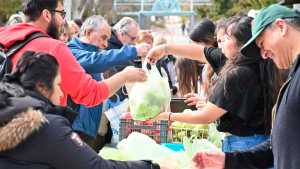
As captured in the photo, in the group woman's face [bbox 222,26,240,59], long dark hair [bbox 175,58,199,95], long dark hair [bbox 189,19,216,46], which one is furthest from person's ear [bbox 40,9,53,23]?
long dark hair [bbox 175,58,199,95]

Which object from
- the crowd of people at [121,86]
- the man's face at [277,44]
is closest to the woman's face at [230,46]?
the crowd of people at [121,86]

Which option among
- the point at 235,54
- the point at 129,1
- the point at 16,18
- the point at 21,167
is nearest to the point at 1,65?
the point at 21,167

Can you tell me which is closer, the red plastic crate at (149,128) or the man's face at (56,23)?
the man's face at (56,23)

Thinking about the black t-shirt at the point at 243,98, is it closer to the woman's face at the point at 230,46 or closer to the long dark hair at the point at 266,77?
the long dark hair at the point at 266,77

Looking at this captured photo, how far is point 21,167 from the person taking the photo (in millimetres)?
2613

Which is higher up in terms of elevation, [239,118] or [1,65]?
[1,65]

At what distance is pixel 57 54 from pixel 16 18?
9.09 ft

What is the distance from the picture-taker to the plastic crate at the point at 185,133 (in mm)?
4672

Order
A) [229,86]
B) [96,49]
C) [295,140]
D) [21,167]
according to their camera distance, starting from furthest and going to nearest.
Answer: [96,49] < [229,86] < [21,167] < [295,140]

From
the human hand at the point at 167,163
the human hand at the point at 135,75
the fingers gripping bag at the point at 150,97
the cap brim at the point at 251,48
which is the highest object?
the cap brim at the point at 251,48

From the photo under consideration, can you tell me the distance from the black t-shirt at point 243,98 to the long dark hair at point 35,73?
114 centimetres

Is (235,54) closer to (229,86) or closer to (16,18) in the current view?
(229,86)

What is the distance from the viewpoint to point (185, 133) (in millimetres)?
4730

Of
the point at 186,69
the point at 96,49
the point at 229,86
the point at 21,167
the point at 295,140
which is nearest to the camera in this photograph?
the point at 295,140
